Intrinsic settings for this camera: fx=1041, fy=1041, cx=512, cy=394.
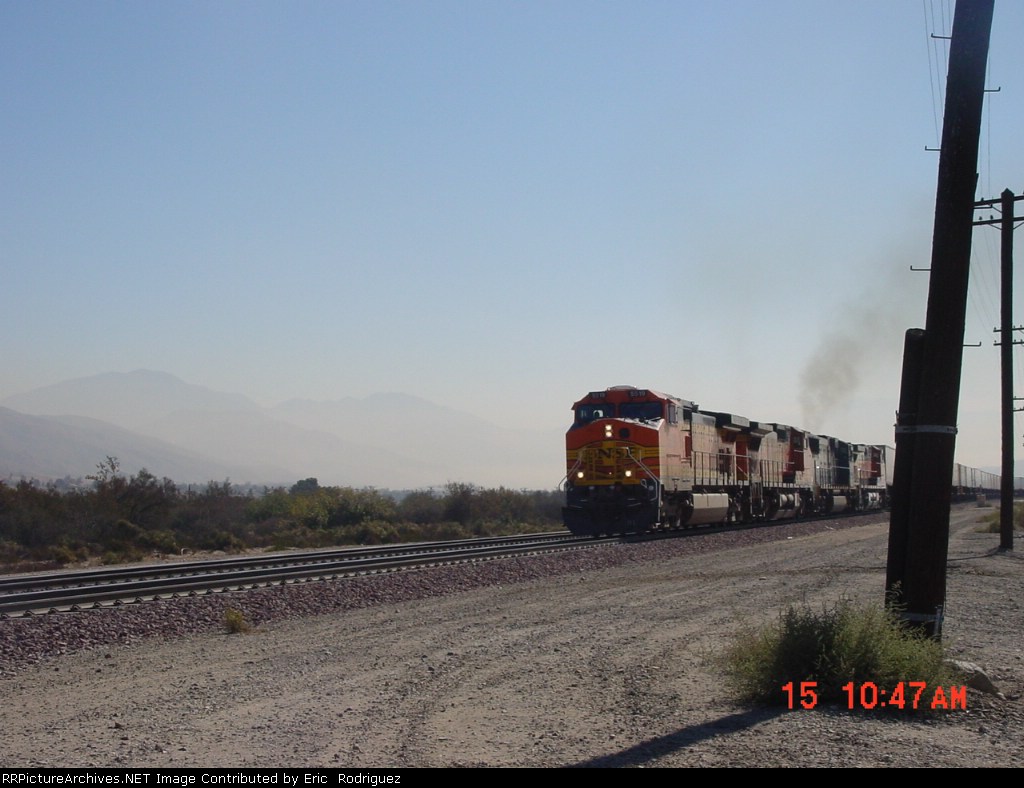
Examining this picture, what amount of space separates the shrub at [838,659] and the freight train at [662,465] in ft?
62.9

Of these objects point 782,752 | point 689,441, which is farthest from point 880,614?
point 689,441

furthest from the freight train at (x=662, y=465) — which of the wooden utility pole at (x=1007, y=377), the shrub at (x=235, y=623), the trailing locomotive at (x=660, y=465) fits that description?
the shrub at (x=235, y=623)

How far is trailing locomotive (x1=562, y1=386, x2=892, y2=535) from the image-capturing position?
26.9 m

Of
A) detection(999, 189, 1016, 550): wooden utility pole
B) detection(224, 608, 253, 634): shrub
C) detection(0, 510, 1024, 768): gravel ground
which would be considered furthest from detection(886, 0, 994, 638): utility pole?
detection(999, 189, 1016, 550): wooden utility pole

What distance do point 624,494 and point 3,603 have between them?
16.7 metres

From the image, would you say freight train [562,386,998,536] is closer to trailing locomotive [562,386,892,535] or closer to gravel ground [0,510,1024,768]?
trailing locomotive [562,386,892,535]

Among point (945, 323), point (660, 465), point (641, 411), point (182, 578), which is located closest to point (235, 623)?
point (182, 578)

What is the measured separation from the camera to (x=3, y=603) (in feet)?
43.3

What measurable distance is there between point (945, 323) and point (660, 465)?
19445 millimetres

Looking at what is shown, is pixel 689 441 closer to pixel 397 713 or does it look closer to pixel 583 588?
pixel 583 588

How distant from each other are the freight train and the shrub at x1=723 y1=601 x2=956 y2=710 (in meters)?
19.2

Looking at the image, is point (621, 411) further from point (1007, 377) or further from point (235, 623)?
point (235, 623)

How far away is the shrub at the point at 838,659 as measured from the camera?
7.16 metres

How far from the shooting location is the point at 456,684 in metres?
8.20
